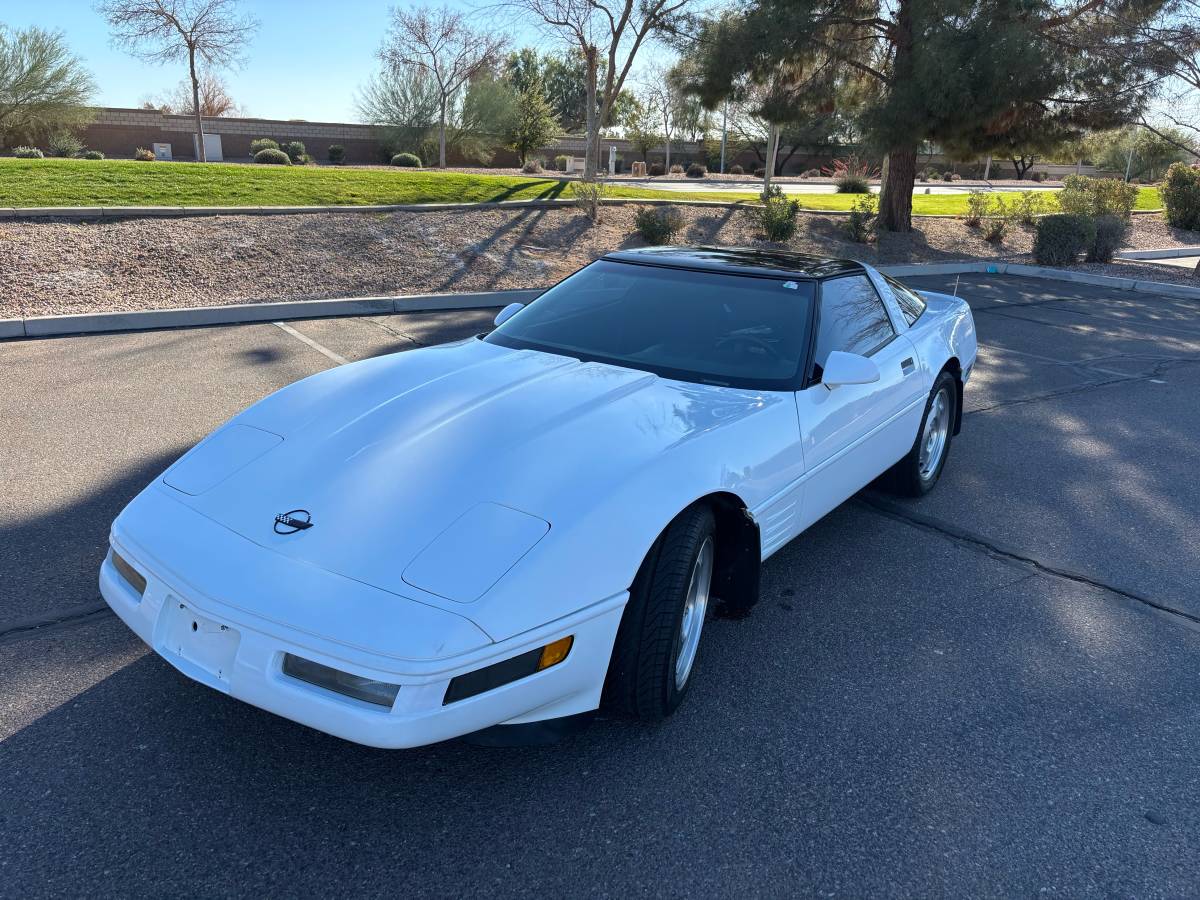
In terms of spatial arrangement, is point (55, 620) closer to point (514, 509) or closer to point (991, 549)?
point (514, 509)

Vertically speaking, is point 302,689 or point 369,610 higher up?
point 369,610

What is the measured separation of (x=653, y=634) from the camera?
2.59 m

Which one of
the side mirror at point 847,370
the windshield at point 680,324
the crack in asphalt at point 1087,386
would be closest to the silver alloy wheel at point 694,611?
the windshield at point 680,324

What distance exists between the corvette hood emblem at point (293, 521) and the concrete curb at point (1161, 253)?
1916 centimetres

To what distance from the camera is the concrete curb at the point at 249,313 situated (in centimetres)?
789

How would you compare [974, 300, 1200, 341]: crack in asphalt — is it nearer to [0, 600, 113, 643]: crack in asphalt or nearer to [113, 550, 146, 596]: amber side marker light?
[0, 600, 113, 643]: crack in asphalt

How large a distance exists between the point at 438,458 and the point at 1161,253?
20.6 m

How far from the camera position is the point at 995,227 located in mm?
17875

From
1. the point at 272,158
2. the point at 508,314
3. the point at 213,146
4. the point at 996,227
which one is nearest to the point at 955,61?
the point at 996,227

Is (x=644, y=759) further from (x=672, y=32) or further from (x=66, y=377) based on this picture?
(x=672, y=32)

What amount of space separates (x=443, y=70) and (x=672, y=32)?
1908 cm

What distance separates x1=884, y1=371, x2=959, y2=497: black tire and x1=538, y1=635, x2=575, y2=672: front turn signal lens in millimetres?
2815

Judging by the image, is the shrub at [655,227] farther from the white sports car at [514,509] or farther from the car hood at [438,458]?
the car hood at [438,458]

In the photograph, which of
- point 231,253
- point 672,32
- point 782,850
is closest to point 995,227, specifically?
point 672,32
